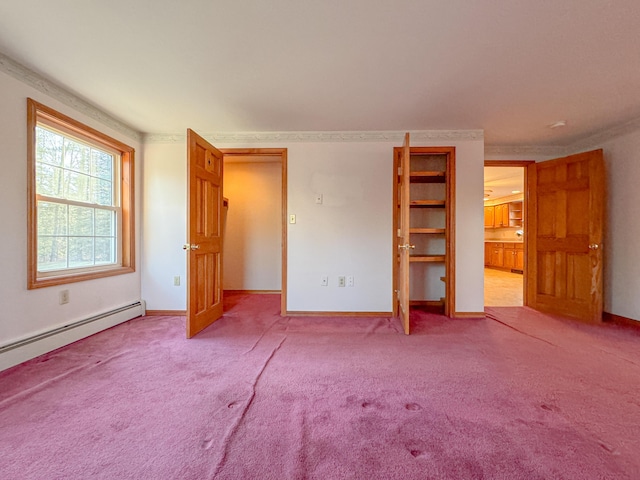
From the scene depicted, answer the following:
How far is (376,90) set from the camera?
2.17m

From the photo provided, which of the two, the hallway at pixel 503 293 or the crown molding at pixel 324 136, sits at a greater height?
the crown molding at pixel 324 136

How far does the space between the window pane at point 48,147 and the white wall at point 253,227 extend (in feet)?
7.15

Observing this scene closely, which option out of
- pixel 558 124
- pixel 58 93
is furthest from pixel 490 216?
pixel 58 93

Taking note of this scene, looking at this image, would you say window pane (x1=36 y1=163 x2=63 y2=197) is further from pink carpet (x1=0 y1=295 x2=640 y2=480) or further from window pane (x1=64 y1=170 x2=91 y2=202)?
pink carpet (x1=0 y1=295 x2=640 y2=480)

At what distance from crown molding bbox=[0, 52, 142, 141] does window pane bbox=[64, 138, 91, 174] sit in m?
0.31

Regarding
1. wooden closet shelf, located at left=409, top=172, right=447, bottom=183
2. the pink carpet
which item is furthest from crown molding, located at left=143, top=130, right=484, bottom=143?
the pink carpet

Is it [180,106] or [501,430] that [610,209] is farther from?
[180,106]

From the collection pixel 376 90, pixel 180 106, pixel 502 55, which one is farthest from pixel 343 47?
pixel 180 106

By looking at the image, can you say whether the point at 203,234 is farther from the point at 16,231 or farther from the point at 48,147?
the point at 48,147

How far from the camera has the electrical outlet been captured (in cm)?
219

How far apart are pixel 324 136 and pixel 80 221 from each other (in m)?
2.64

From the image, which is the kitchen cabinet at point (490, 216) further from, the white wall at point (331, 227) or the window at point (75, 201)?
the window at point (75, 201)

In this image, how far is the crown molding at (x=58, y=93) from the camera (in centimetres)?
185

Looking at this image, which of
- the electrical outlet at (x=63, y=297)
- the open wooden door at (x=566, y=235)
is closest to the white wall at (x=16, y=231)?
the electrical outlet at (x=63, y=297)
